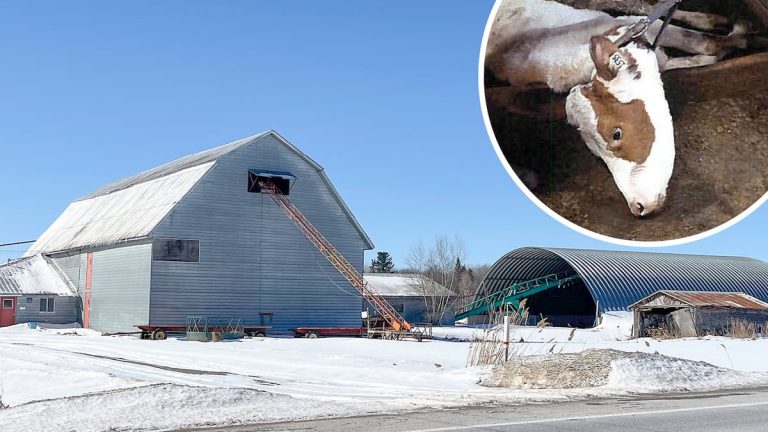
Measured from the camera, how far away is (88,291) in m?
44.4

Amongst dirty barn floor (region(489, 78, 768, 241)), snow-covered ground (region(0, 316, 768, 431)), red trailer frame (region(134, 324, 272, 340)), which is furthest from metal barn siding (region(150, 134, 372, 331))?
dirty barn floor (region(489, 78, 768, 241))

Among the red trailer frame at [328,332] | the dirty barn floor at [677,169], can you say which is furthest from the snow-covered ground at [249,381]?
the dirty barn floor at [677,169]

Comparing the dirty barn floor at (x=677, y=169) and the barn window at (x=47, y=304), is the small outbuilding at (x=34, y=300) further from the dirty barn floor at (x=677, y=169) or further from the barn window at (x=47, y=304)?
the dirty barn floor at (x=677, y=169)

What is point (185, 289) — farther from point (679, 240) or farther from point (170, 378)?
point (679, 240)

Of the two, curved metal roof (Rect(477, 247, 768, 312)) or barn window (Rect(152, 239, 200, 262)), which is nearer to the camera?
barn window (Rect(152, 239, 200, 262))

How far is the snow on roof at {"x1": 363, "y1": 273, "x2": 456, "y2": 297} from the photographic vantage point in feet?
241

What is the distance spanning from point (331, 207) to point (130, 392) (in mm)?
28232

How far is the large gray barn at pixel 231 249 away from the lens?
37.3 metres

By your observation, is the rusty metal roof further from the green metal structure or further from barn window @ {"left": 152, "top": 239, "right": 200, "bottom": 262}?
barn window @ {"left": 152, "top": 239, "right": 200, "bottom": 262}

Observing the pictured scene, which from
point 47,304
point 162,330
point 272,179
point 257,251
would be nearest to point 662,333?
point 257,251

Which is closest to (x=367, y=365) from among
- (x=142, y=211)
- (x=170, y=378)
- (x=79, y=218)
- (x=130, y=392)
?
(x=170, y=378)

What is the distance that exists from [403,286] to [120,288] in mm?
39952

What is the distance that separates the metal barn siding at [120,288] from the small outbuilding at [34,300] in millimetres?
3303

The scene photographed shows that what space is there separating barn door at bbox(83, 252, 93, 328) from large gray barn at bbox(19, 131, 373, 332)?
0.59 meters
